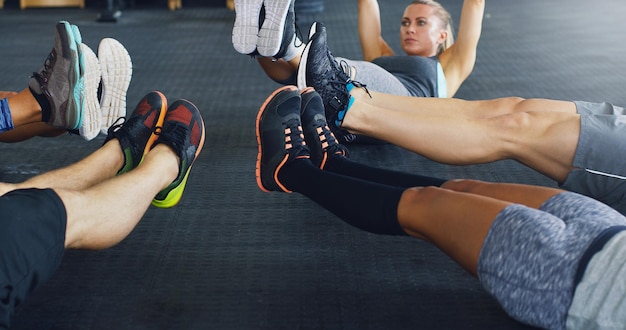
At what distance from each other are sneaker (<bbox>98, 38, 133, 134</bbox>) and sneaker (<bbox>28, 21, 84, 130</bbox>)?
13cm

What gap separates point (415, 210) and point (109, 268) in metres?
0.74

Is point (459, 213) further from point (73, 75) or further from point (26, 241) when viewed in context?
point (73, 75)

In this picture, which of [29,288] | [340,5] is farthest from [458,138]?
[340,5]

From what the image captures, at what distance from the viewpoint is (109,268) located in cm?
170

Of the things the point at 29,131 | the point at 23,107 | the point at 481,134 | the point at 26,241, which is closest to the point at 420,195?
the point at 481,134

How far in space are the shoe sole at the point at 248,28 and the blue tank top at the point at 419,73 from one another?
59cm

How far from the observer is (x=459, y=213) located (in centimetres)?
137

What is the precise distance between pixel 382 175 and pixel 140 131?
2.08 feet

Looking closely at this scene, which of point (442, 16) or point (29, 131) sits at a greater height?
point (442, 16)

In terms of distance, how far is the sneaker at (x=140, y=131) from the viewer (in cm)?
184

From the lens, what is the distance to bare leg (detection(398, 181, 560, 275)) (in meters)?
1.33

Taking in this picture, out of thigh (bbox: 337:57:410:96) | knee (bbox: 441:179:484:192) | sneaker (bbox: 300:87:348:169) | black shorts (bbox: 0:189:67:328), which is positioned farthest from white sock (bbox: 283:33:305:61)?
black shorts (bbox: 0:189:67:328)

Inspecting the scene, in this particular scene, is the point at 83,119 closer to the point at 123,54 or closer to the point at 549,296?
the point at 123,54

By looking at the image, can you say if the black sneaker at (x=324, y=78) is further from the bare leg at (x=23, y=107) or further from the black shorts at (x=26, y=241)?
the black shorts at (x=26, y=241)
